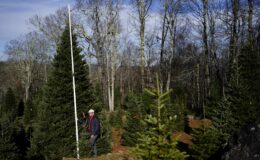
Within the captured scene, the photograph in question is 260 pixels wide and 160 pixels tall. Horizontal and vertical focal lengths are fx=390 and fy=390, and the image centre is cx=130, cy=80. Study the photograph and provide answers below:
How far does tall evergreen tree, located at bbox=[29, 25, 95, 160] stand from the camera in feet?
57.3

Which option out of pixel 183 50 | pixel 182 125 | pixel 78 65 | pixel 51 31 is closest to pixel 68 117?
pixel 78 65

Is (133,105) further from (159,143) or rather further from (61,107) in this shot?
(159,143)

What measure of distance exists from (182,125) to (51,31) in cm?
2173

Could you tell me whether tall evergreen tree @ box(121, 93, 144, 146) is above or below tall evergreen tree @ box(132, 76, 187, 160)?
below

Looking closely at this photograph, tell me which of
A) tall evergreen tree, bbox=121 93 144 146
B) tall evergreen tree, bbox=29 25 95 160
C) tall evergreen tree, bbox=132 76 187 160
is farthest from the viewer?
tall evergreen tree, bbox=121 93 144 146

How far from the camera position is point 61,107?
17.9m

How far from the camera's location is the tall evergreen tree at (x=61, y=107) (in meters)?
17.5

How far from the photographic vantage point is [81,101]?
59.1ft

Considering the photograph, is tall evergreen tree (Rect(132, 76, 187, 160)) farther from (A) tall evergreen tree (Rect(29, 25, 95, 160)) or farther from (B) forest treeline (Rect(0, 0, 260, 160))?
(A) tall evergreen tree (Rect(29, 25, 95, 160))

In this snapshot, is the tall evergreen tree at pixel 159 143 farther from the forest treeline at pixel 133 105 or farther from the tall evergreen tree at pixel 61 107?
the tall evergreen tree at pixel 61 107

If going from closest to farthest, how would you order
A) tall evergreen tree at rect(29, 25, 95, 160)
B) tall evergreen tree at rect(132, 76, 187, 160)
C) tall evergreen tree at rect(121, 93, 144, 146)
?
tall evergreen tree at rect(132, 76, 187, 160), tall evergreen tree at rect(29, 25, 95, 160), tall evergreen tree at rect(121, 93, 144, 146)

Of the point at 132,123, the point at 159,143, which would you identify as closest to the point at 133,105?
the point at 132,123

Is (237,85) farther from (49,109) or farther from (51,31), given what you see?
(51,31)

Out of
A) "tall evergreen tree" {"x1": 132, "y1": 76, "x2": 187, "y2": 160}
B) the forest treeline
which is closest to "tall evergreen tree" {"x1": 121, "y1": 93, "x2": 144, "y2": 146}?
the forest treeline
